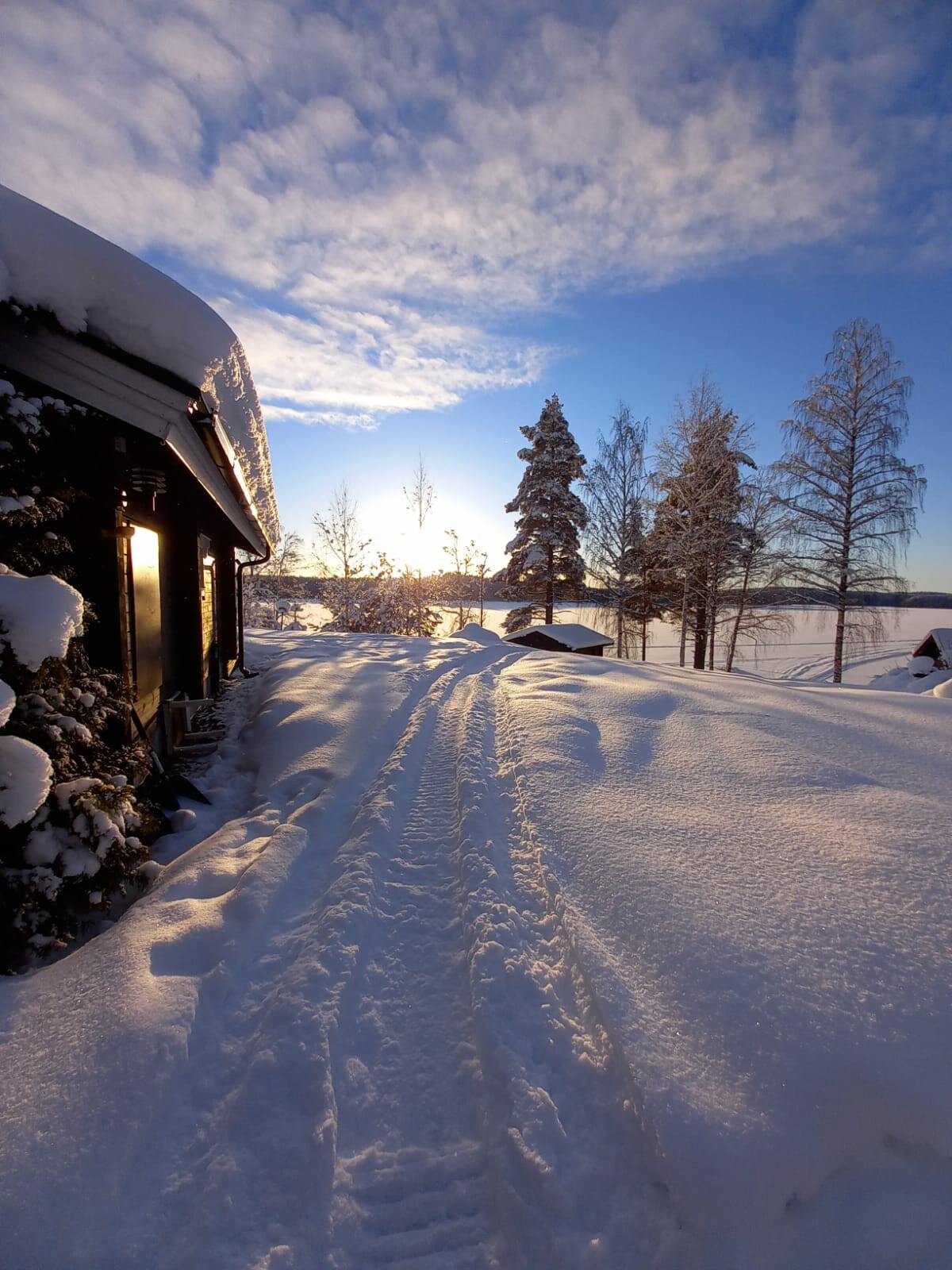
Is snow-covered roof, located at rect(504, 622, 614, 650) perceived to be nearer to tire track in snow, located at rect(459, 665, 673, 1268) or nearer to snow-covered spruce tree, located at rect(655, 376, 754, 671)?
snow-covered spruce tree, located at rect(655, 376, 754, 671)

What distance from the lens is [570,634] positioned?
16609 millimetres

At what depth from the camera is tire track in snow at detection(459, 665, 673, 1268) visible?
3.96ft

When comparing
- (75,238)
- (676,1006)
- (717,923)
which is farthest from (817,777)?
(75,238)

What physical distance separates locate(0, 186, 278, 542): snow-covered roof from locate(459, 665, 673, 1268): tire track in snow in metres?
3.00

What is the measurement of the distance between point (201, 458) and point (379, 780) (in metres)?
2.65

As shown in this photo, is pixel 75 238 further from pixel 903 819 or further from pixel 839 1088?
pixel 903 819

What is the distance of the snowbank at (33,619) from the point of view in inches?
77.7

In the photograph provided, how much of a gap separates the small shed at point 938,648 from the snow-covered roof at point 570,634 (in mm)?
8621

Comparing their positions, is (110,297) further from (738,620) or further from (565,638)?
(738,620)

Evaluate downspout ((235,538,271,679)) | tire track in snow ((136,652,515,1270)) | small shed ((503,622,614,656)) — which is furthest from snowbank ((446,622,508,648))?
tire track in snow ((136,652,515,1270))

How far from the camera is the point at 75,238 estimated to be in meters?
2.47

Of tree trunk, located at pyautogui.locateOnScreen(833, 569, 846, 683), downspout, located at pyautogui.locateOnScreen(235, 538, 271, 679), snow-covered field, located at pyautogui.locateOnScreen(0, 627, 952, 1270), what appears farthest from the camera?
tree trunk, located at pyautogui.locateOnScreen(833, 569, 846, 683)

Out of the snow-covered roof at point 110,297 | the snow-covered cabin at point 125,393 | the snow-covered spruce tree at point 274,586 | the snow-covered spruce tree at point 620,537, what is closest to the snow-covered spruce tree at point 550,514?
the snow-covered spruce tree at point 620,537

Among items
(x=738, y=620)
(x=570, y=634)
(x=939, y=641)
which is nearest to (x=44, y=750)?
(x=570, y=634)
